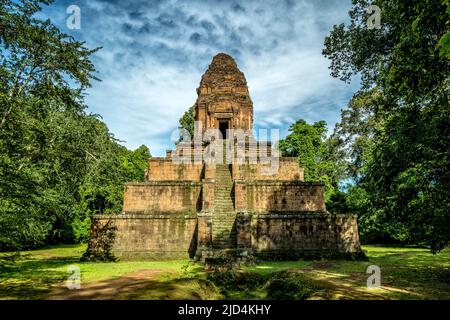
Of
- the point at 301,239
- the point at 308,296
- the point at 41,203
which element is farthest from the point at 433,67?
the point at 41,203

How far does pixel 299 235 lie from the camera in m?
13.9

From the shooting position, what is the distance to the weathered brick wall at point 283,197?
618 inches

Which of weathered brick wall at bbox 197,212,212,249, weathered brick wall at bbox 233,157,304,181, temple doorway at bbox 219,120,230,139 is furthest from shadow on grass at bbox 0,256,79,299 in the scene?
temple doorway at bbox 219,120,230,139

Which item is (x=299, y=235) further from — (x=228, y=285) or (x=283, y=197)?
(x=228, y=285)

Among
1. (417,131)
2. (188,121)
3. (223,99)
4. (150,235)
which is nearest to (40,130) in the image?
(150,235)

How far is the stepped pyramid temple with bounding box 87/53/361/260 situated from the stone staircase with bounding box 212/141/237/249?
45 millimetres

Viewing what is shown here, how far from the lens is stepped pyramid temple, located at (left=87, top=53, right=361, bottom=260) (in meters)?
13.8

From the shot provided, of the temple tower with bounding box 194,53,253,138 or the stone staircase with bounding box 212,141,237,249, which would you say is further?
the temple tower with bounding box 194,53,253,138

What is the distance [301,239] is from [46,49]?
39.5 ft

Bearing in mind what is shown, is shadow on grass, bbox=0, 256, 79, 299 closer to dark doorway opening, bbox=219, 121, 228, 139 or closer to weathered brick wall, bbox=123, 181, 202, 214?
weathered brick wall, bbox=123, 181, 202, 214

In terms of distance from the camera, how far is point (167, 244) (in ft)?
46.2

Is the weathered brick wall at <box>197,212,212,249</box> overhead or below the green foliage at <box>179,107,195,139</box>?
below

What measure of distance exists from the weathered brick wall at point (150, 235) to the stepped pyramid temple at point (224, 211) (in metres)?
0.04

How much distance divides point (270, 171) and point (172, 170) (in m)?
5.81
